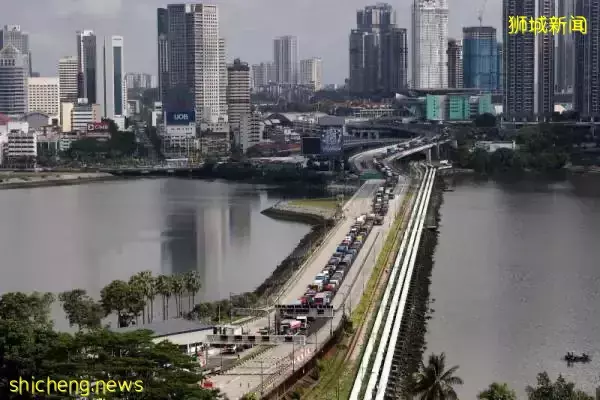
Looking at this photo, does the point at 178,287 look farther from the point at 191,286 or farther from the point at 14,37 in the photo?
the point at 14,37

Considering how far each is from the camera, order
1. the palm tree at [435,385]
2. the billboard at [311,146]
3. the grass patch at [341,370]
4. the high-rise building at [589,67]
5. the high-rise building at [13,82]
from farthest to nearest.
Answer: the high-rise building at [13,82]
the high-rise building at [589,67]
the billboard at [311,146]
the grass patch at [341,370]
the palm tree at [435,385]

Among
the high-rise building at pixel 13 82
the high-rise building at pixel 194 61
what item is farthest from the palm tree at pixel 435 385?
the high-rise building at pixel 13 82

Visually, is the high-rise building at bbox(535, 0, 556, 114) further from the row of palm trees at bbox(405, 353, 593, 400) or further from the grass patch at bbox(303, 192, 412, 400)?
the row of palm trees at bbox(405, 353, 593, 400)

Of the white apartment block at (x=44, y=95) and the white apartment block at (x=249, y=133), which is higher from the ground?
the white apartment block at (x=44, y=95)

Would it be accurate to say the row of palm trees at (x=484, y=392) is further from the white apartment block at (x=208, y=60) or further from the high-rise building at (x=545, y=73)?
the white apartment block at (x=208, y=60)

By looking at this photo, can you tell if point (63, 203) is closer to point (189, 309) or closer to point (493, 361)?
point (189, 309)

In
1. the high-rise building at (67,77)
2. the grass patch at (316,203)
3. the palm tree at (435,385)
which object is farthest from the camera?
the high-rise building at (67,77)

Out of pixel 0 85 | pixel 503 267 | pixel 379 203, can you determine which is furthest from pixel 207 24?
pixel 503 267
